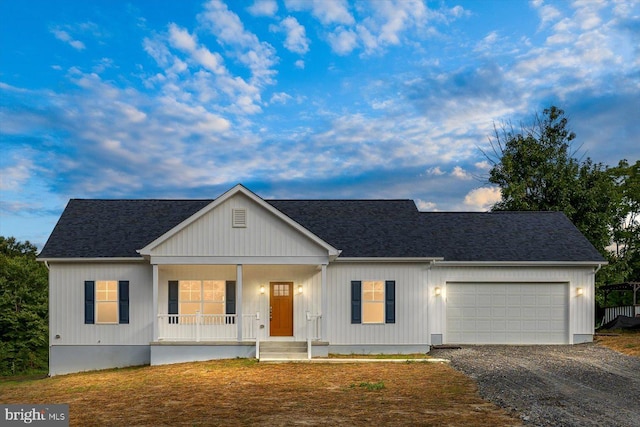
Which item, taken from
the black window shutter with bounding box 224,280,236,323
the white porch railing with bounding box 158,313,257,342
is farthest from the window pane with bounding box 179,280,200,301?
the black window shutter with bounding box 224,280,236,323

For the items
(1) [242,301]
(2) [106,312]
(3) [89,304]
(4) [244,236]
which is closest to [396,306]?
(1) [242,301]

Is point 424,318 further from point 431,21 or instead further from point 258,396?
point 431,21

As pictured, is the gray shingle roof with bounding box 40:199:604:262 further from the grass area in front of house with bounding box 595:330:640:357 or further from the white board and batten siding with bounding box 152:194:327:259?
the grass area in front of house with bounding box 595:330:640:357

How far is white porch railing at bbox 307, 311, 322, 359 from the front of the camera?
18.0 m

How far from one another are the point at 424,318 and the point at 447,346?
189cm

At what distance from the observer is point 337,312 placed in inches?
769

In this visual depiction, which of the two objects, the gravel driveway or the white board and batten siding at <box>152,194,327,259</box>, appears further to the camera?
the white board and batten siding at <box>152,194,327,259</box>

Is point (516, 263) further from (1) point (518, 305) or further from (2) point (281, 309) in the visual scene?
(2) point (281, 309)

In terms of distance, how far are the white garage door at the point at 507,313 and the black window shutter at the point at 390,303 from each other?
290 centimetres

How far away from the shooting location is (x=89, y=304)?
19.2 metres

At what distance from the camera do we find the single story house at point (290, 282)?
18.4 metres

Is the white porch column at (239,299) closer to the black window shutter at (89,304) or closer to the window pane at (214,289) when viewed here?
the window pane at (214,289)

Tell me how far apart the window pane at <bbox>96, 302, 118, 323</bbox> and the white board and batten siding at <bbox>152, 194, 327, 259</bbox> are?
3.65 meters

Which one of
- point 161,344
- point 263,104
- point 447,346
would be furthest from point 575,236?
point 161,344
